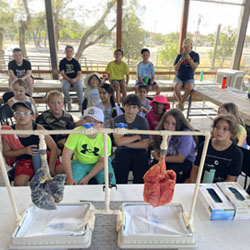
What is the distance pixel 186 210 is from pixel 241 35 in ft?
19.8

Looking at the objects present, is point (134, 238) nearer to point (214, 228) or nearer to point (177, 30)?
point (214, 228)

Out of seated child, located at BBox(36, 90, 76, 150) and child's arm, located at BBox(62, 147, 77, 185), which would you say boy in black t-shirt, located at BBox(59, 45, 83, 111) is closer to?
seated child, located at BBox(36, 90, 76, 150)

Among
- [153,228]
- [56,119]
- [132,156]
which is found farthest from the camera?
[56,119]

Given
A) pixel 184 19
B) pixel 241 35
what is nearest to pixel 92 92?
pixel 184 19

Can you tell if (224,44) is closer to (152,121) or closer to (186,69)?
(186,69)

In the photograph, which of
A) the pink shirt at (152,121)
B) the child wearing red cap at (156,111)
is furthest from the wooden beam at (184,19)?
the pink shirt at (152,121)

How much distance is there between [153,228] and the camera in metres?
0.86

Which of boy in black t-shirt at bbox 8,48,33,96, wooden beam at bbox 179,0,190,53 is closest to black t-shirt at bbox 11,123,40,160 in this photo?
boy in black t-shirt at bbox 8,48,33,96

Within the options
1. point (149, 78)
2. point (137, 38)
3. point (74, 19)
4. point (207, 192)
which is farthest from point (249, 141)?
point (74, 19)

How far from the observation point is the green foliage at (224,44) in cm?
548

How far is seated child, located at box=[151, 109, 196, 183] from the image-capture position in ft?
5.60

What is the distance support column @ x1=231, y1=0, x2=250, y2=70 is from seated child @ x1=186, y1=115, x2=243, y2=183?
513 centimetres

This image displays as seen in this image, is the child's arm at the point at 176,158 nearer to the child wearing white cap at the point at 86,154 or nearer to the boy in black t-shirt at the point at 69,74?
the child wearing white cap at the point at 86,154

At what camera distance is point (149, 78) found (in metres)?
4.43
